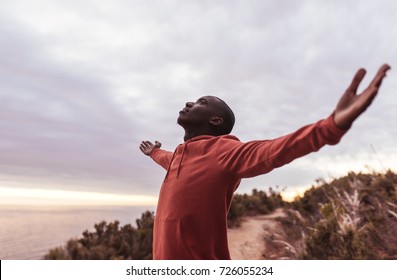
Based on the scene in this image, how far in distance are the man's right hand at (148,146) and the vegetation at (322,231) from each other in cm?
287

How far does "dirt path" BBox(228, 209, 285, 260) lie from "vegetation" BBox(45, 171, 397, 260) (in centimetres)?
23

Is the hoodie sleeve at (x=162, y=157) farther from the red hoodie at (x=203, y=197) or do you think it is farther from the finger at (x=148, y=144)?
the red hoodie at (x=203, y=197)

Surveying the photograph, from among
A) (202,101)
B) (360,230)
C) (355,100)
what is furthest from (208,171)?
(360,230)

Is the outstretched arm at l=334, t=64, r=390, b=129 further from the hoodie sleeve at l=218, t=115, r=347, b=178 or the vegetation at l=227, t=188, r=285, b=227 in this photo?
the vegetation at l=227, t=188, r=285, b=227

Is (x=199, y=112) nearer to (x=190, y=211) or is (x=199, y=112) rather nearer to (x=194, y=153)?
(x=194, y=153)

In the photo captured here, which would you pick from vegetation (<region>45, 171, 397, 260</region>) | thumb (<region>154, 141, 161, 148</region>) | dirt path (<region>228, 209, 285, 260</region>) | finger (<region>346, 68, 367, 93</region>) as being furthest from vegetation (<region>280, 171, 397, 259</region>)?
finger (<region>346, 68, 367, 93</region>)

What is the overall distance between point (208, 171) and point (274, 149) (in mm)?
499

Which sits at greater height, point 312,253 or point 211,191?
point 211,191

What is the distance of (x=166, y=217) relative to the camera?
198cm

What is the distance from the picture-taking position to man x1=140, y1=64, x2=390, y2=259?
151 cm

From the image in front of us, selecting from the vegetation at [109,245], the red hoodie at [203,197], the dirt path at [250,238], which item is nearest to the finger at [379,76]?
the red hoodie at [203,197]

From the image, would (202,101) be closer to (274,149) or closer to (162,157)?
(162,157)
